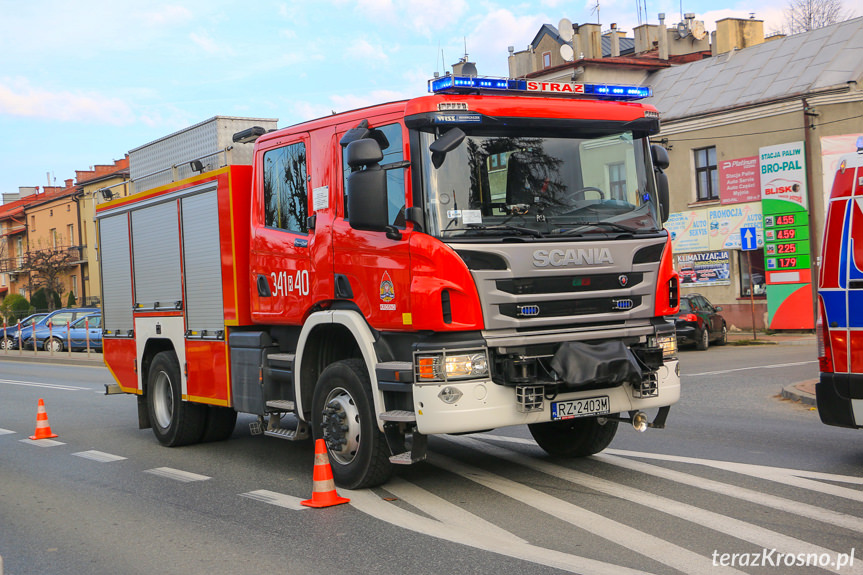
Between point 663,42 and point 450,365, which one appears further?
point 663,42

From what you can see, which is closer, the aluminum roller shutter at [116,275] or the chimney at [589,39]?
the aluminum roller shutter at [116,275]

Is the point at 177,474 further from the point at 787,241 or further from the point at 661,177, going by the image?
the point at 787,241

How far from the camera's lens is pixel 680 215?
3269cm

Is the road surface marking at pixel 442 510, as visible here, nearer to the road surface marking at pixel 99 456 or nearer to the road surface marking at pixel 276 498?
the road surface marking at pixel 276 498

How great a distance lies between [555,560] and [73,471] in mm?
5758

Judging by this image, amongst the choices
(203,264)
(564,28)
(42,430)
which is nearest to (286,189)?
(203,264)

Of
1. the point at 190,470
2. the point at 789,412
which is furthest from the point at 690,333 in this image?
the point at 190,470

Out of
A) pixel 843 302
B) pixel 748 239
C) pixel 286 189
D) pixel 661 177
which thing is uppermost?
pixel 748 239

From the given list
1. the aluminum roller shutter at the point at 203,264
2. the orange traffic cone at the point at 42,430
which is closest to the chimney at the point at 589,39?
the orange traffic cone at the point at 42,430

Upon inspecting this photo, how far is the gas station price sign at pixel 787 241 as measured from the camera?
28469mm

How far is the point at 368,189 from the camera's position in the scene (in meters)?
6.84

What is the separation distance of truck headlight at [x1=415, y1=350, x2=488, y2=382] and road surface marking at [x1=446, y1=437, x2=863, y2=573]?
1.45 metres

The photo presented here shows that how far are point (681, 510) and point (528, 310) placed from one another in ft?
5.66

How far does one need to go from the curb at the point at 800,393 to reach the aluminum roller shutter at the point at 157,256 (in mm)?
8069
